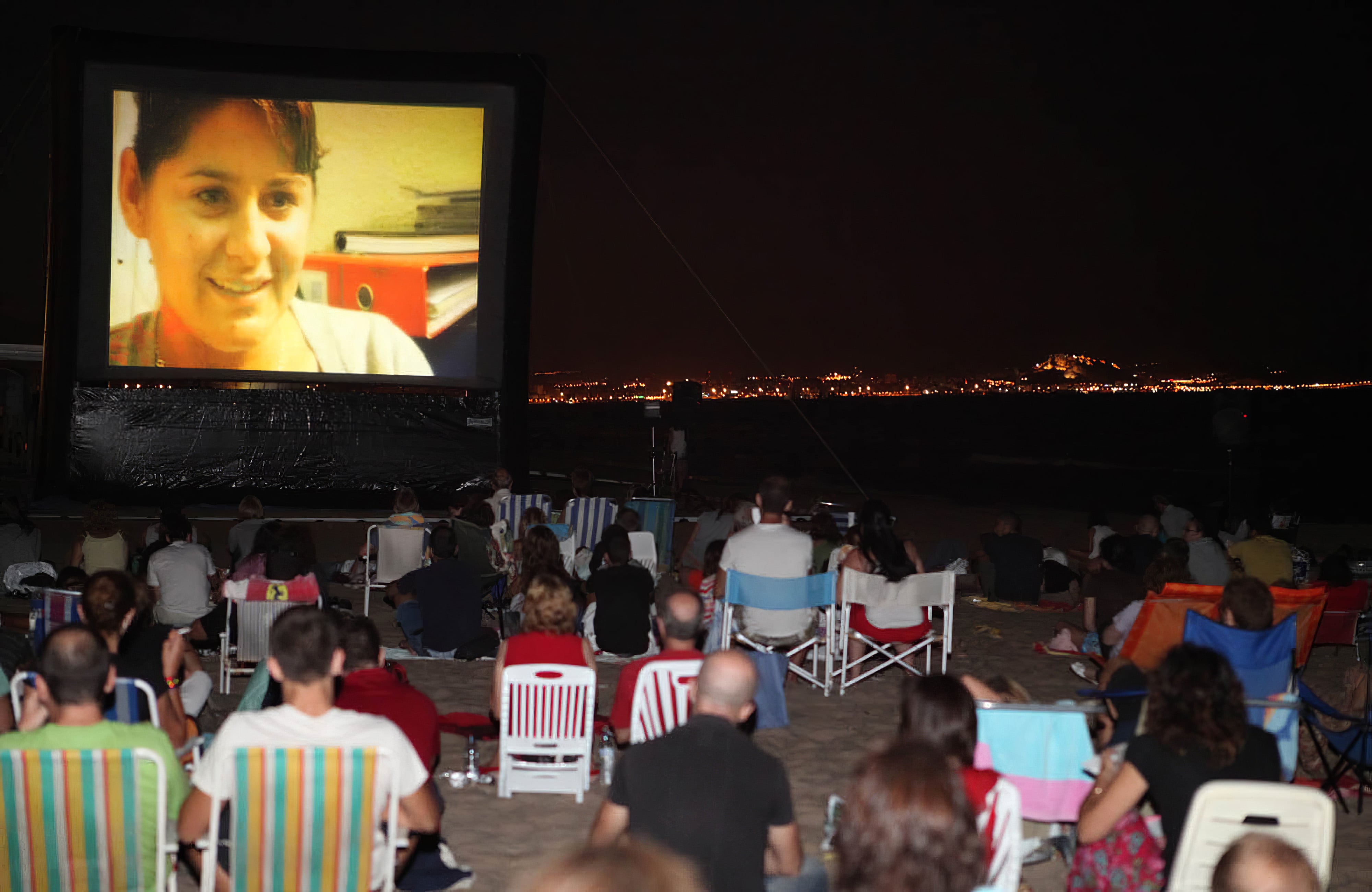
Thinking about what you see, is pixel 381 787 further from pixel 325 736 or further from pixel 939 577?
pixel 939 577

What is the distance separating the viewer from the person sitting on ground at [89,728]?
2555 mm

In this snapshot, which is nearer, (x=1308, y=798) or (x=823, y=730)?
(x=1308, y=798)

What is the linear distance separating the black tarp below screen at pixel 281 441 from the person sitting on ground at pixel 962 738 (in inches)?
444

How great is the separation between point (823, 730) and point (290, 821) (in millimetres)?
3234

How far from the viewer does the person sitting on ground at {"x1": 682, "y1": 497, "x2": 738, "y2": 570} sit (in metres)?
7.98

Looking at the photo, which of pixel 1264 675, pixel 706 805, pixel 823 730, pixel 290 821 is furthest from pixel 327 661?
pixel 1264 675

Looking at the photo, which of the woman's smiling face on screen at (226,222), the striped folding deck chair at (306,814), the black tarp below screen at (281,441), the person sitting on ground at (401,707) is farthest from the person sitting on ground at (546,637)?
the black tarp below screen at (281,441)

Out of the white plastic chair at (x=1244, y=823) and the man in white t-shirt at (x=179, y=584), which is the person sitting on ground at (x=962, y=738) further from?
the man in white t-shirt at (x=179, y=584)

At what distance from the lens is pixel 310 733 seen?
2.63 metres

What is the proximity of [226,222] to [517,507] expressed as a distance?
537 centimetres

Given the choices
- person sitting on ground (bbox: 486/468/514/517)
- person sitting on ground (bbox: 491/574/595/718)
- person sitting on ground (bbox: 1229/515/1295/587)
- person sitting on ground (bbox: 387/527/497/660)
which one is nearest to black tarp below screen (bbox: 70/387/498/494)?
person sitting on ground (bbox: 486/468/514/517)

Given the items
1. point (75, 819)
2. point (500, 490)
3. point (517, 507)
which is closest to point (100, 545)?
point (517, 507)

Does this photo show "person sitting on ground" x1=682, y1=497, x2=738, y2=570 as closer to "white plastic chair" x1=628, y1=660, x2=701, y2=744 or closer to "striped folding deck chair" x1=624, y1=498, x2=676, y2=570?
"striped folding deck chair" x1=624, y1=498, x2=676, y2=570

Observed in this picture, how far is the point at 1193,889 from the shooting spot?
2.56 meters
